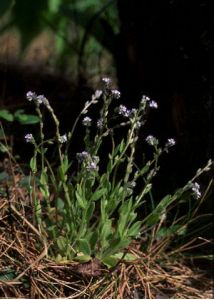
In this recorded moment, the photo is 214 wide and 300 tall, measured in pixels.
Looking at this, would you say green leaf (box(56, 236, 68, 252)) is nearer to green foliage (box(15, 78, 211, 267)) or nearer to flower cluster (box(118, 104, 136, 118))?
green foliage (box(15, 78, 211, 267))

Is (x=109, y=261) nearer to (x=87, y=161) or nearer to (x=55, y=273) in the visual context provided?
(x=55, y=273)

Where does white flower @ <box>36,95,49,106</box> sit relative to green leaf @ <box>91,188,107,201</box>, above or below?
above

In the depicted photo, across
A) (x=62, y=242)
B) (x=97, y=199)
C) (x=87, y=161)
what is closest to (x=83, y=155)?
(x=87, y=161)

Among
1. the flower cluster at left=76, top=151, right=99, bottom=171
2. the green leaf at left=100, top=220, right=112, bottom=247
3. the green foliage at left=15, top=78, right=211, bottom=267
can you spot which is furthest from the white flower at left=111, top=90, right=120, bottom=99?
the green leaf at left=100, top=220, right=112, bottom=247

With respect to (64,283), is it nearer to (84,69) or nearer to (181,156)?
(181,156)

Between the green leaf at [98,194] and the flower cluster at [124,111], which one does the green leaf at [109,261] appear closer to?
the green leaf at [98,194]

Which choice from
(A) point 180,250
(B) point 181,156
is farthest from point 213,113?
(A) point 180,250

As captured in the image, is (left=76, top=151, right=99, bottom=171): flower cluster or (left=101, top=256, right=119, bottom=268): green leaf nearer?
(left=76, top=151, right=99, bottom=171): flower cluster
